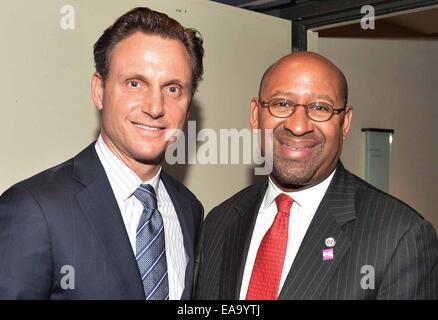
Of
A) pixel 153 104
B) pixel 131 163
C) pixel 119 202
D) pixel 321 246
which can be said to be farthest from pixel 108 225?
pixel 321 246

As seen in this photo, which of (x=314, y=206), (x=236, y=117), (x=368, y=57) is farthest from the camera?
(x=368, y=57)

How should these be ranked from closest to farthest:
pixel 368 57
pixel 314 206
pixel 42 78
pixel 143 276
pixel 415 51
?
pixel 143 276, pixel 314 206, pixel 42 78, pixel 368 57, pixel 415 51

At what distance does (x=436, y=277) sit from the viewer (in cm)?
139

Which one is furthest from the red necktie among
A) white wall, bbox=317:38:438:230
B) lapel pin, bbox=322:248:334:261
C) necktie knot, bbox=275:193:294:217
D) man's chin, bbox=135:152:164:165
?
white wall, bbox=317:38:438:230

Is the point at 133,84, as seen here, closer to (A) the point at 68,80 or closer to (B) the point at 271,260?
(A) the point at 68,80

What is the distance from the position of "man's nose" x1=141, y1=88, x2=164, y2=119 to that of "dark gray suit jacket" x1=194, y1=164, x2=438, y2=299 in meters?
0.45

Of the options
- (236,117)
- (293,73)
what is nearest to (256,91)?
(236,117)

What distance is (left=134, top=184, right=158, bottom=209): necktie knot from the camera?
155 cm

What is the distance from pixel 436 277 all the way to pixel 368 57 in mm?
1729

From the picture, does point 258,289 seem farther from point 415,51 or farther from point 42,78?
point 415,51

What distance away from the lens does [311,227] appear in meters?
1.51

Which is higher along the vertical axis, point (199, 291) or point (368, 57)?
Result: point (368, 57)

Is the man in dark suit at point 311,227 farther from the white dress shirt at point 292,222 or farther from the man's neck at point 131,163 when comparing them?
the man's neck at point 131,163

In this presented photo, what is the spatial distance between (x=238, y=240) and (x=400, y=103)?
1842 mm
